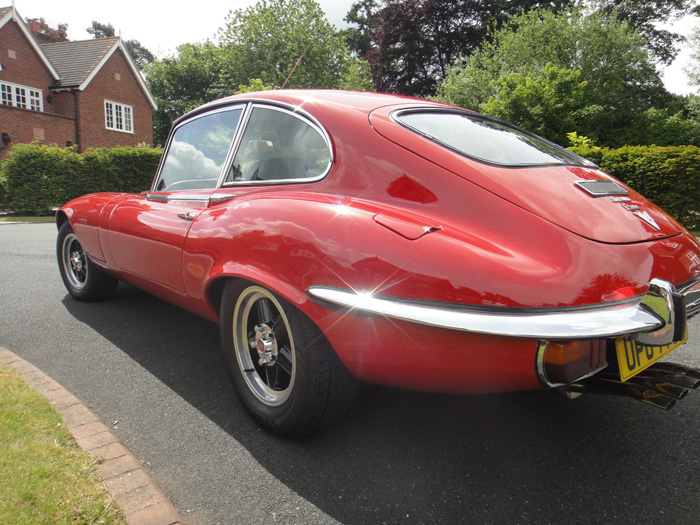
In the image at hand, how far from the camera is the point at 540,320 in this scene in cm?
144

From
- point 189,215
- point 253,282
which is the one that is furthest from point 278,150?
point 253,282

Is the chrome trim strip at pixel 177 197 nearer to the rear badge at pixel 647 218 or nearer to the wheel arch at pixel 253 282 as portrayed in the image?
the wheel arch at pixel 253 282

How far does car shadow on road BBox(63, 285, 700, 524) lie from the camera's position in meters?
1.68

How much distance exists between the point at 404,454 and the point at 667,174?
10604 millimetres

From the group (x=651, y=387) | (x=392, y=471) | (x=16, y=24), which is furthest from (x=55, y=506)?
(x=16, y=24)

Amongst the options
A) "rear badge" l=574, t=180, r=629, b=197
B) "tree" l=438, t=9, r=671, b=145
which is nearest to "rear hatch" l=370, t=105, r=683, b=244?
"rear badge" l=574, t=180, r=629, b=197

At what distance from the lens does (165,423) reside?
7.48ft

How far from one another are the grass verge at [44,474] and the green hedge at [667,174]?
36.5 ft

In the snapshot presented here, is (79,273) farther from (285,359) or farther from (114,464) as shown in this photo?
(285,359)

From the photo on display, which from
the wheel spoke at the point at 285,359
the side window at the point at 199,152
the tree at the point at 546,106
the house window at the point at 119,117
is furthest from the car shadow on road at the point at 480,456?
the house window at the point at 119,117

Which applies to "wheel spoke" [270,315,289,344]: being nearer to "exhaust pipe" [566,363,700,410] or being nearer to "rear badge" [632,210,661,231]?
"exhaust pipe" [566,363,700,410]

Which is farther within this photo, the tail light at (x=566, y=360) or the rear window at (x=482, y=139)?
the rear window at (x=482, y=139)

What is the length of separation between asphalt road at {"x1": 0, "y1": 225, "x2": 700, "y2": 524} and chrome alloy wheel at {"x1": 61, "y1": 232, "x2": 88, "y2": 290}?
1325 mm

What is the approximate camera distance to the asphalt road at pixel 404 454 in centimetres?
168
